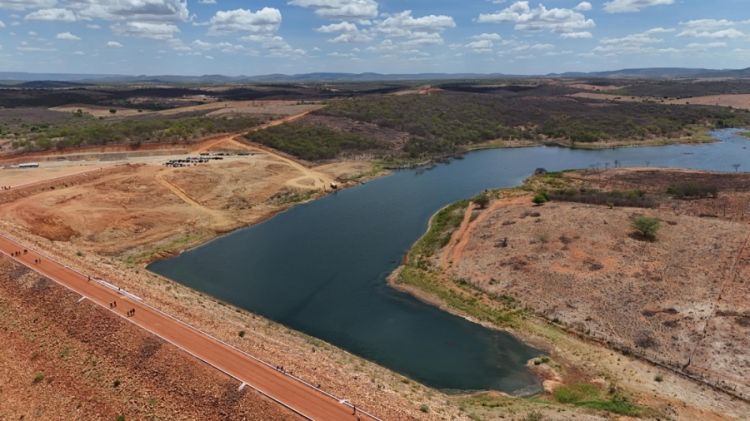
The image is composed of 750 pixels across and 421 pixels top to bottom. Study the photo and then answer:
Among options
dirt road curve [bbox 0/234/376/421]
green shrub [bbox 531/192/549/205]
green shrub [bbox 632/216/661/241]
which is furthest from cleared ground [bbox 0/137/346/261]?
green shrub [bbox 632/216/661/241]

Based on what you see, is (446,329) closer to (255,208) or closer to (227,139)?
(255,208)

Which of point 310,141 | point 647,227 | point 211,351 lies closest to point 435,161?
point 310,141

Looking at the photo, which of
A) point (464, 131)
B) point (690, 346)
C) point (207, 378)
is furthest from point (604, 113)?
point (207, 378)

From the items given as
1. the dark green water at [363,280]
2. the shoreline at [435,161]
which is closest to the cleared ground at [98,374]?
the dark green water at [363,280]

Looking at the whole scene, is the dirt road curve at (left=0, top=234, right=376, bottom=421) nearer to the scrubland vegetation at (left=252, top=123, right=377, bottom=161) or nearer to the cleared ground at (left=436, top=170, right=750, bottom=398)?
the cleared ground at (left=436, top=170, right=750, bottom=398)

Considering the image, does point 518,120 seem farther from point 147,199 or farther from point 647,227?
point 147,199
